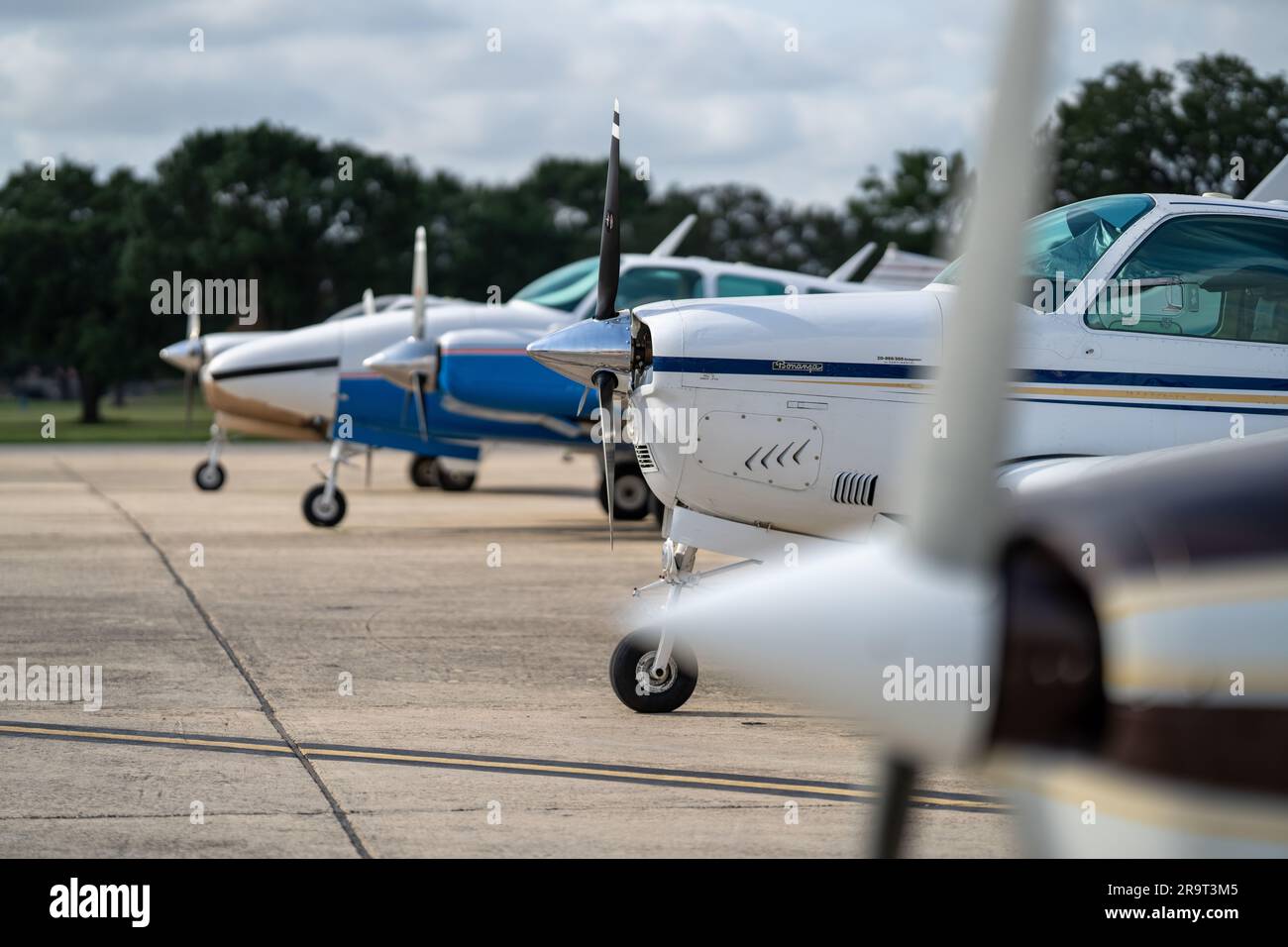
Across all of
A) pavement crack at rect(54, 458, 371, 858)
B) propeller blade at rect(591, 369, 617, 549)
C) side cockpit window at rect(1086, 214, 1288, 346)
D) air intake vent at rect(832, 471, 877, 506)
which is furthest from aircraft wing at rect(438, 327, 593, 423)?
side cockpit window at rect(1086, 214, 1288, 346)

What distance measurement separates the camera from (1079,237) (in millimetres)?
6668

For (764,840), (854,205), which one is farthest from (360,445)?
(854,205)

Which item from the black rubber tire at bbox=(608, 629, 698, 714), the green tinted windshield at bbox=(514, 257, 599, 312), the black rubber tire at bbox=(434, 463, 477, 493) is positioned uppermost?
the green tinted windshield at bbox=(514, 257, 599, 312)

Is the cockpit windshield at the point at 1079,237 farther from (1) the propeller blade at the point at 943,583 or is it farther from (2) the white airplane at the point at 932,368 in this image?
(1) the propeller blade at the point at 943,583

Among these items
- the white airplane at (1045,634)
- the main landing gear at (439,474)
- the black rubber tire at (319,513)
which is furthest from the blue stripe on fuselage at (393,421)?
the white airplane at (1045,634)

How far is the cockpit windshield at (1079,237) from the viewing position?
655 cm

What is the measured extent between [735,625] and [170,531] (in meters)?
14.2

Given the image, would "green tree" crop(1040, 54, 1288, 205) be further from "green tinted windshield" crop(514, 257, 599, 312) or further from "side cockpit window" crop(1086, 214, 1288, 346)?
"side cockpit window" crop(1086, 214, 1288, 346)

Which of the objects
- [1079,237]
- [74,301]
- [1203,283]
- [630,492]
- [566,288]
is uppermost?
[74,301]

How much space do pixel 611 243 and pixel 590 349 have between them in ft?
3.19

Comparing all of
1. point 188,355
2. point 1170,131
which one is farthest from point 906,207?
point 188,355

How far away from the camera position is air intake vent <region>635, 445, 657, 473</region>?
22.1ft

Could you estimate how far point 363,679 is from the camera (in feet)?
25.6

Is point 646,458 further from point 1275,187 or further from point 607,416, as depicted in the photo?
point 1275,187
